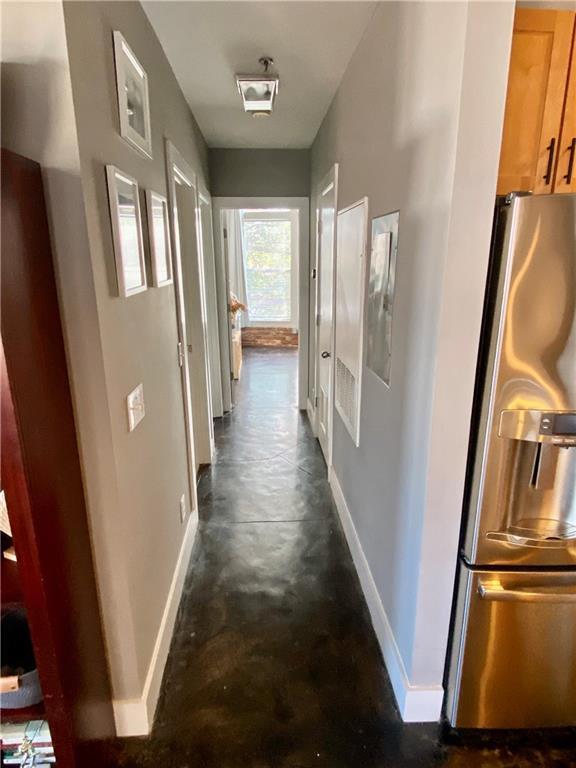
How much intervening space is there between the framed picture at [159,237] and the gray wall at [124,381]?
0.20 feet

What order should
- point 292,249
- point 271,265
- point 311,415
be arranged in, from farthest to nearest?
point 271,265 < point 292,249 < point 311,415

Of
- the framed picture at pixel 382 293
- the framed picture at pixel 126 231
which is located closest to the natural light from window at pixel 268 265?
the framed picture at pixel 382 293

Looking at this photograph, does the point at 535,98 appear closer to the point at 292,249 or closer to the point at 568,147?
the point at 568,147

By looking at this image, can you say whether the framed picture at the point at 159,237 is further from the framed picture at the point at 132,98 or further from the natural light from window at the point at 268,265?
the natural light from window at the point at 268,265

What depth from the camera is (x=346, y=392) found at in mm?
2689

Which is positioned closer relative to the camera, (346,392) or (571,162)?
(571,162)

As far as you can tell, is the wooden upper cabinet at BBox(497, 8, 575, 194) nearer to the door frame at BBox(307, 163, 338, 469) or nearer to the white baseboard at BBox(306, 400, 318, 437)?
the door frame at BBox(307, 163, 338, 469)

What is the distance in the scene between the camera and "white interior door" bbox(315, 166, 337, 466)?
3.07m

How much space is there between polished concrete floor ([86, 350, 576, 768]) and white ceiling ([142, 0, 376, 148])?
2.55m

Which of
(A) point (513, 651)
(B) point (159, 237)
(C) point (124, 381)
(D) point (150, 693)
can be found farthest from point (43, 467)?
(A) point (513, 651)

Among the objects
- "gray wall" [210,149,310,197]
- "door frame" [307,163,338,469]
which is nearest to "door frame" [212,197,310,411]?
"gray wall" [210,149,310,197]

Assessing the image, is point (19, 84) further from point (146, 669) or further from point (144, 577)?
point (146, 669)

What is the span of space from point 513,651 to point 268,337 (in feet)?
23.9

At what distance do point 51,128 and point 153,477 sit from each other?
1.24m
